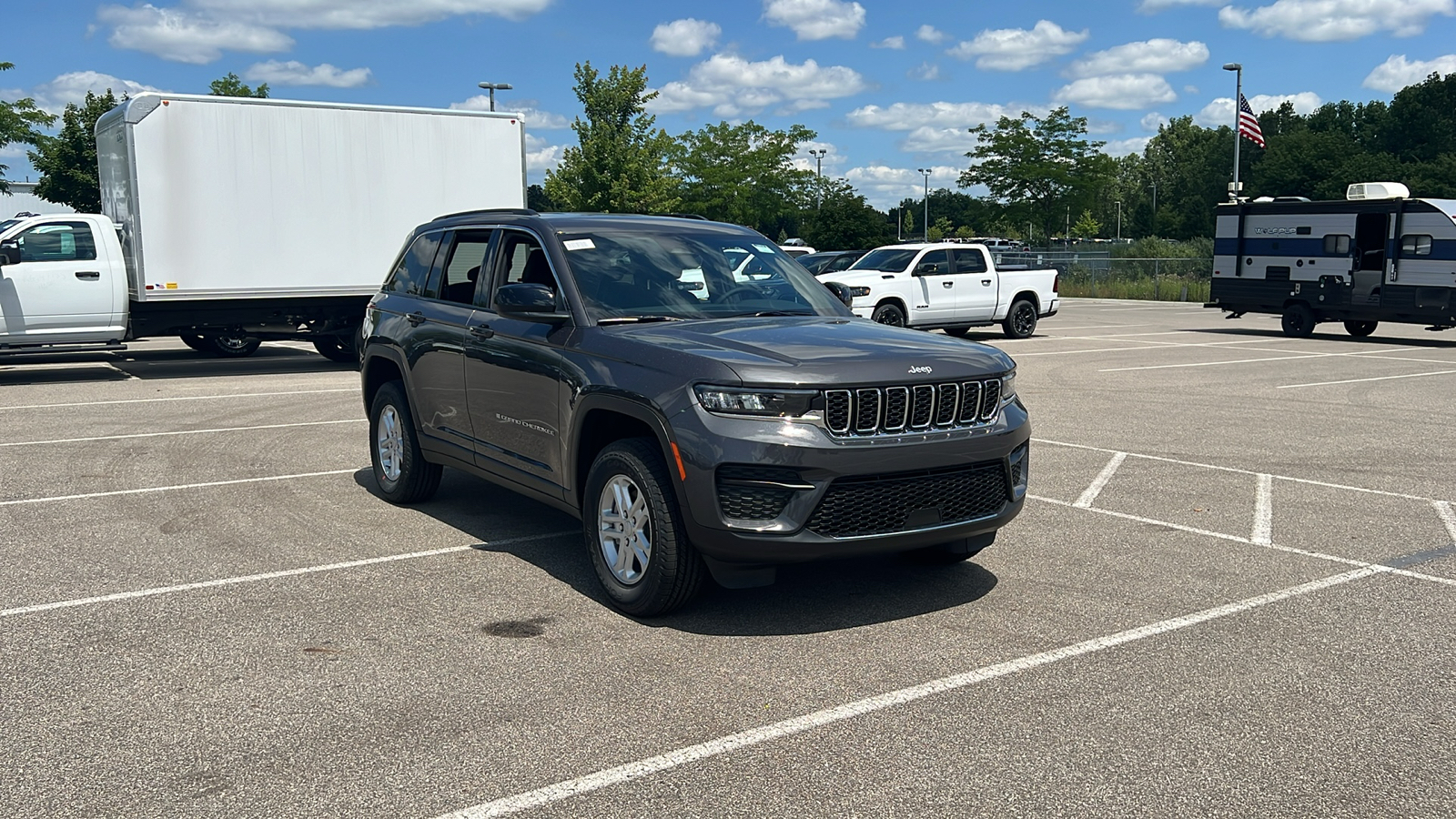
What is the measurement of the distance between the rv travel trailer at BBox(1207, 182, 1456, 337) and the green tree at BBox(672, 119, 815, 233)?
3913cm

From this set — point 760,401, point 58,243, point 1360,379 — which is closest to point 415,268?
point 760,401

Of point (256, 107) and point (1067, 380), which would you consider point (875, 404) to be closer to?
point (1067, 380)

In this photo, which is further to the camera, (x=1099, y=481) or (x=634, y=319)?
(x=1099, y=481)

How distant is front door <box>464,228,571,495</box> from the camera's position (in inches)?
241

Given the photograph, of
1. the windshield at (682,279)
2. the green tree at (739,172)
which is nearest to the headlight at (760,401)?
the windshield at (682,279)

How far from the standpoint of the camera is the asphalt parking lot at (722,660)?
149 inches

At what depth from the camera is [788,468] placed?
4.99 meters

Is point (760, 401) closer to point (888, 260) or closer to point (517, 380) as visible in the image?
point (517, 380)

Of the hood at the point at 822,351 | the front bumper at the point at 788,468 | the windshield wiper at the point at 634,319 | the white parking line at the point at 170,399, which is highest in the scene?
the windshield wiper at the point at 634,319

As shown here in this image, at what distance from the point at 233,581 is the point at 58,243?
38.9 feet

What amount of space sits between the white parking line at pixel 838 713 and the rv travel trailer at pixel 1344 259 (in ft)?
62.7

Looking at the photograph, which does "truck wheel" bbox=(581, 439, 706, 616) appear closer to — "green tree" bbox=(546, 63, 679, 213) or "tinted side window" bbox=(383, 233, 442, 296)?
"tinted side window" bbox=(383, 233, 442, 296)

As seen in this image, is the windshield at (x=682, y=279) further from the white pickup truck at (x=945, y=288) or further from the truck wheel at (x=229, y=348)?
the white pickup truck at (x=945, y=288)

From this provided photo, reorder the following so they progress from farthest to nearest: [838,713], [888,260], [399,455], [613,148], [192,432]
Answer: [613,148] → [888,260] → [192,432] → [399,455] → [838,713]
